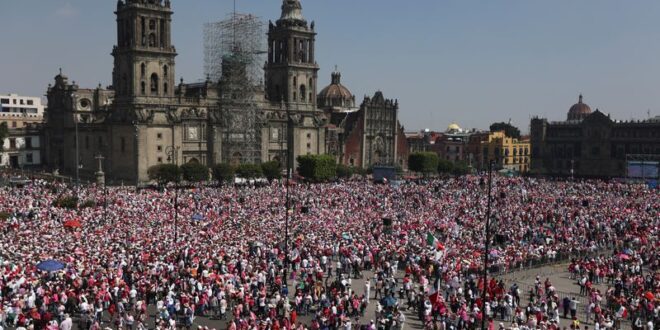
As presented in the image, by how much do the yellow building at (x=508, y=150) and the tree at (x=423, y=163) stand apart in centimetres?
2842

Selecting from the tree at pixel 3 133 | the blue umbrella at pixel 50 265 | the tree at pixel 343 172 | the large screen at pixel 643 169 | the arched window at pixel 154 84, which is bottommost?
the blue umbrella at pixel 50 265

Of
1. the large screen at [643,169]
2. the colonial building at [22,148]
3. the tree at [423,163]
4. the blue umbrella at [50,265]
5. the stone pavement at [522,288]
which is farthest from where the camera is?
the tree at [423,163]

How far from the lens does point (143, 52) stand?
76.5m

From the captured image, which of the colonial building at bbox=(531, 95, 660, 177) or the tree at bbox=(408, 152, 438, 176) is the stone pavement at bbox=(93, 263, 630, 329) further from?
the colonial building at bbox=(531, 95, 660, 177)

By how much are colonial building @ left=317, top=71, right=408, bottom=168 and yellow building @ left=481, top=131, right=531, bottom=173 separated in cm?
2147

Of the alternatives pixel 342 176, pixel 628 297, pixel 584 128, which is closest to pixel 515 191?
pixel 342 176

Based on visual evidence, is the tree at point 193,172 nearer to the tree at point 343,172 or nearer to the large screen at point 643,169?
the tree at point 343,172

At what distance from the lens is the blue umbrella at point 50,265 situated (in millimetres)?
24547

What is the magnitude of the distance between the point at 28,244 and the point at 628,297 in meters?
25.8

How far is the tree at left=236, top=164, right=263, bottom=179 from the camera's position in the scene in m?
72.1

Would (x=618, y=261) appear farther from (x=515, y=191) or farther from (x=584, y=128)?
(x=584, y=128)

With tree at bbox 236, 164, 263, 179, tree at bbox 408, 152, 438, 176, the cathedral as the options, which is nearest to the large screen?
tree at bbox 408, 152, 438, 176

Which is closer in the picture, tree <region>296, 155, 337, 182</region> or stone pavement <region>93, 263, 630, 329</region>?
stone pavement <region>93, 263, 630, 329</region>

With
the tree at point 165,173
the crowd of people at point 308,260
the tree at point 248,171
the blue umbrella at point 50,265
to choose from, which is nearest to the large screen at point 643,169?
the crowd of people at point 308,260
